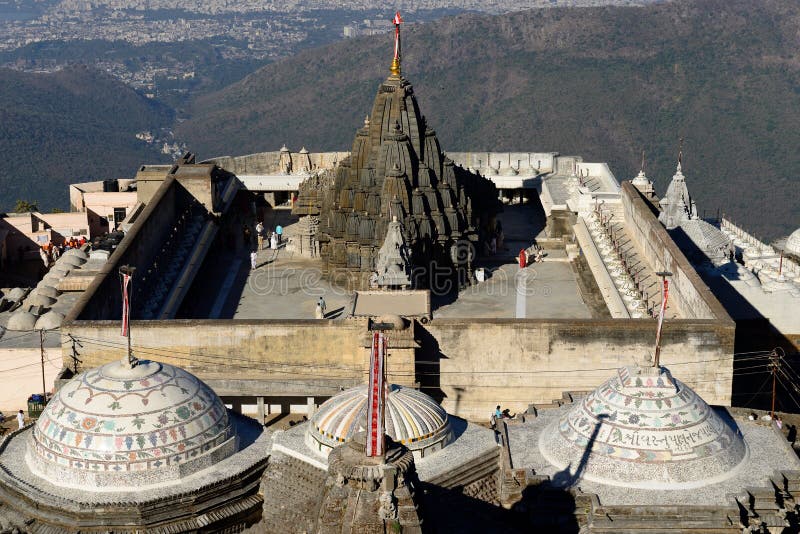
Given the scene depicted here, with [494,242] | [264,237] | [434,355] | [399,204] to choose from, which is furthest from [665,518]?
[264,237]

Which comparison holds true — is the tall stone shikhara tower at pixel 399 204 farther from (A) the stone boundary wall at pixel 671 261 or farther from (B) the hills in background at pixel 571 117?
(B) the hills in background at pixel 571 117

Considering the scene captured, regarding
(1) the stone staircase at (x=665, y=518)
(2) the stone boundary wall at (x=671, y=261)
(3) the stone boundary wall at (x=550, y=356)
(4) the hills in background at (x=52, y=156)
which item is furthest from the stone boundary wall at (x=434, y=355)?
(4) the hills in background at (x=52, y=156)

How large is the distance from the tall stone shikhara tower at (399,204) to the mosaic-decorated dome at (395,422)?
60.4 ft

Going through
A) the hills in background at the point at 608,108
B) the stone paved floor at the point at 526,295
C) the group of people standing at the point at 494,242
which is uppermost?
the group of people standing at the point at 494,242

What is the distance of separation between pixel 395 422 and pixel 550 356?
11363 mm

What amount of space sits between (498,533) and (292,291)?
2381 cm

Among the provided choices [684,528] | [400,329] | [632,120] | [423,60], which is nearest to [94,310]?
[400,329]

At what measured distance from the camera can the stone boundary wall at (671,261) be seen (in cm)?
4253

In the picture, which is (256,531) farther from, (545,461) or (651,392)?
(651,392)

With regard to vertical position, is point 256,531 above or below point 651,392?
below

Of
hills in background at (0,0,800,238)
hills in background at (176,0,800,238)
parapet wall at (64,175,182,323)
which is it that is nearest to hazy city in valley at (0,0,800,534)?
parapet wall at (64,175,182,323)

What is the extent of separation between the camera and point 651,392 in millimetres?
30766

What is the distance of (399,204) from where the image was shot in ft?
164

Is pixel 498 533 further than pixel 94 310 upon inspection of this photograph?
No
